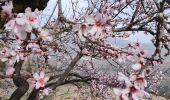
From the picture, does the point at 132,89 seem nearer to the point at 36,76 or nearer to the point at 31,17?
the point at 31,17

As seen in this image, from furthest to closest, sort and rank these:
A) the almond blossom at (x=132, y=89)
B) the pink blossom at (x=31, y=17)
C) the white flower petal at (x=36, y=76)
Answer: the white flower petal at (x=36, y=76)
the pink blossom at (x=31, y=17)
the almond blossom at (x=132, y=89)

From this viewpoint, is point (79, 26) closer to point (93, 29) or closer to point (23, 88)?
point (93, 29)

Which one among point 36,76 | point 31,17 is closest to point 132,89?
point 31,17

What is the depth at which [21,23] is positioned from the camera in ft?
8.97

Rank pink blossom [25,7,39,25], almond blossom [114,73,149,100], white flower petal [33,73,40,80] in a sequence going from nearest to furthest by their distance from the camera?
1. almond blossom [114,73,149,100]
2. pink blossom [25,7,39,25]
3. white flower petal [33,73,40,80]

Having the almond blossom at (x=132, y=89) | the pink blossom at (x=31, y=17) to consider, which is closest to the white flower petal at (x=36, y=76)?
the pink blossom at (x=31, y=17)

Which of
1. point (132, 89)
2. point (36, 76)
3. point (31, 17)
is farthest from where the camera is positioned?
point (36, 76)

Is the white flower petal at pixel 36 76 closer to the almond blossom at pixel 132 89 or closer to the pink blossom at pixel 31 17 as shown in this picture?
the pink blossom at pixel 31 17

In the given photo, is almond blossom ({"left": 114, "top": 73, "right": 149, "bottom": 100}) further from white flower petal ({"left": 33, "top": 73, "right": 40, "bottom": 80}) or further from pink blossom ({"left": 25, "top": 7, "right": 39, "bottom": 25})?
white flower petal ({"left": 33, "top": 73, "right": 40, "bottom": 80})

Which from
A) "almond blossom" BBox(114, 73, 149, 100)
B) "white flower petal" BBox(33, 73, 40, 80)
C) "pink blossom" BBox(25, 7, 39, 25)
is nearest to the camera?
"almond blossom" BBox(114, 73, 149, 100)

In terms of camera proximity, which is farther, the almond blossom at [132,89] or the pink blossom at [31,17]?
the pink blossom at [31,17]

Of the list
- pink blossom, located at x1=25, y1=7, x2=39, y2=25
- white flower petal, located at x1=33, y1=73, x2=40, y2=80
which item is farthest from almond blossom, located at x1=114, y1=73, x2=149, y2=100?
white flower petal, located at x1=33, y1=73, x2=40, y2=80

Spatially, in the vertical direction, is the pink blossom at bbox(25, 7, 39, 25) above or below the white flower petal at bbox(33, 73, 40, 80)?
above

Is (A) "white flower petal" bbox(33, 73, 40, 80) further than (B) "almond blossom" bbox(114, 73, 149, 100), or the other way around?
(A) "white flower petal" bbox(33, 73, 40, 80)
